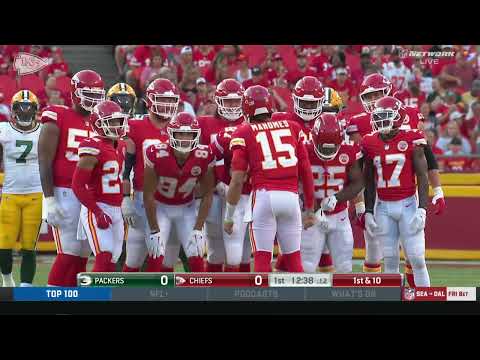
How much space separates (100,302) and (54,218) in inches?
47.4

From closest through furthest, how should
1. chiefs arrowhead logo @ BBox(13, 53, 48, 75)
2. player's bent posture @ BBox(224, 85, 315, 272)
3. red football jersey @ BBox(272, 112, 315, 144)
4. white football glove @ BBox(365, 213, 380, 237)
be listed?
player's bent posture @ BBox(224, 85, 315, 272)
red football jersey @ BBox(272, 112, 315, 144)
white football glove @ BBox(365, 213, 380, 237)
chiefs arrowhead logo @ BBox(13, 53, 48, 75)

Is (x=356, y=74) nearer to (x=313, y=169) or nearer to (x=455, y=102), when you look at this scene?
(x=455, y=102)

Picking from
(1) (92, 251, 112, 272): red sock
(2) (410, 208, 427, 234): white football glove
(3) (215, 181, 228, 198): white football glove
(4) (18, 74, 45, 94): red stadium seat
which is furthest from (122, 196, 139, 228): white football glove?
(4) (18, 74, 45, 94): red stadium seat

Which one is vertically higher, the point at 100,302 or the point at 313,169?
the point at 313,169

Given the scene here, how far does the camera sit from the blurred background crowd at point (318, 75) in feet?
34.9

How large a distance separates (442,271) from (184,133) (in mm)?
3011

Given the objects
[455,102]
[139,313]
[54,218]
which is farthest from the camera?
[455,102]

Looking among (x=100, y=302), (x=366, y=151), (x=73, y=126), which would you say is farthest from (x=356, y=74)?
(x=100, y=302)

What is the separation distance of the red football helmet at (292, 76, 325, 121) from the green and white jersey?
6.50ft

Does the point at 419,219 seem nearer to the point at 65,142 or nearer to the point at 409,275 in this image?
the point at 409,275

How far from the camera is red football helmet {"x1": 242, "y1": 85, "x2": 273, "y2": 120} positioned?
732cm

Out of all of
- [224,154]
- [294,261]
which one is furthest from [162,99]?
[294,261]

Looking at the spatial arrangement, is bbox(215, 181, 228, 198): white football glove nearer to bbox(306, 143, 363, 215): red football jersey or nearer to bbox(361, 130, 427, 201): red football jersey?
bbox(306, 143, 363, 215): red football jersey

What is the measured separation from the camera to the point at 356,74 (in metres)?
11.6
